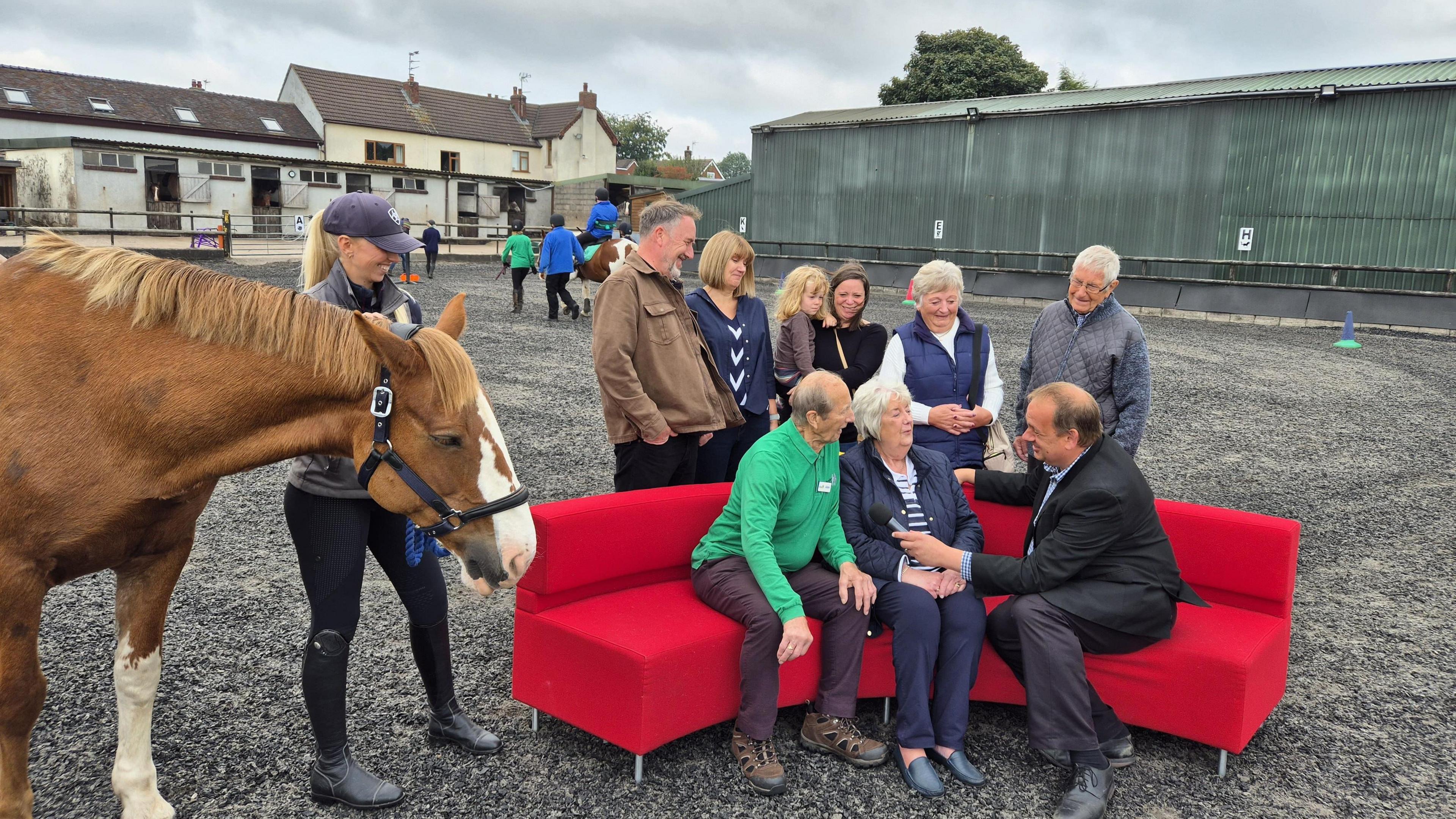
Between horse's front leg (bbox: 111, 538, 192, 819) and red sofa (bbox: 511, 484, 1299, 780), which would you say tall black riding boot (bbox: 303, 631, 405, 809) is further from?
red sofa (bbox: 511, 484, 1299, 780)

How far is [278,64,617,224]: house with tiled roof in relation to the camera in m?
38.0

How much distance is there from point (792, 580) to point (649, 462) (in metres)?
0.90

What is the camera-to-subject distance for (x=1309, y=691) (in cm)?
364

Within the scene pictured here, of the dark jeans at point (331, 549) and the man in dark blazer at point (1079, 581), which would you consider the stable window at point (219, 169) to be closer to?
the dark jeans at point (331, 549)

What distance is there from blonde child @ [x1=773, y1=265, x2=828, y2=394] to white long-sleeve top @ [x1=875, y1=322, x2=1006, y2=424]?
0.50m

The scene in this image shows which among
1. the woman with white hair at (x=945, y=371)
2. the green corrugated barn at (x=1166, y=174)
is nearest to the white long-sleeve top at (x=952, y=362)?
the woman with white hair at (x=945, y=371)

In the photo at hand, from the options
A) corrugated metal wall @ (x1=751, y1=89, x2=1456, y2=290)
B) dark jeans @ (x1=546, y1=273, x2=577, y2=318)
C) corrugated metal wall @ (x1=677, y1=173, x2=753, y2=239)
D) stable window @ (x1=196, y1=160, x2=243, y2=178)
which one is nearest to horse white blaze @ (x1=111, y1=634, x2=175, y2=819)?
dark jeans @ (x1=546, y1=273, x2=577, y2=318)

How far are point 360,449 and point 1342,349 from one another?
1543 cm

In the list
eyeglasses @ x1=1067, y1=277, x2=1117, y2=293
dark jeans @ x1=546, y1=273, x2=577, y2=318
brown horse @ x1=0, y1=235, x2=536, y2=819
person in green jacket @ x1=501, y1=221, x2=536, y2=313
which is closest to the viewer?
brown horse @ x1=0, y1=235, x2=536, y2=819

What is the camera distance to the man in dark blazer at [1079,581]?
304cm

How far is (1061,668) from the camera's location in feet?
9.91

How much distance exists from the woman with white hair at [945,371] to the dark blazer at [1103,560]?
102 centimetres

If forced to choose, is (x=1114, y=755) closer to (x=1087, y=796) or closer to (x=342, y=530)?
(x=1087, y=796)

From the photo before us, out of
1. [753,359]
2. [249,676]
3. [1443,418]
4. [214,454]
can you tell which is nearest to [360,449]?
[214,454]
